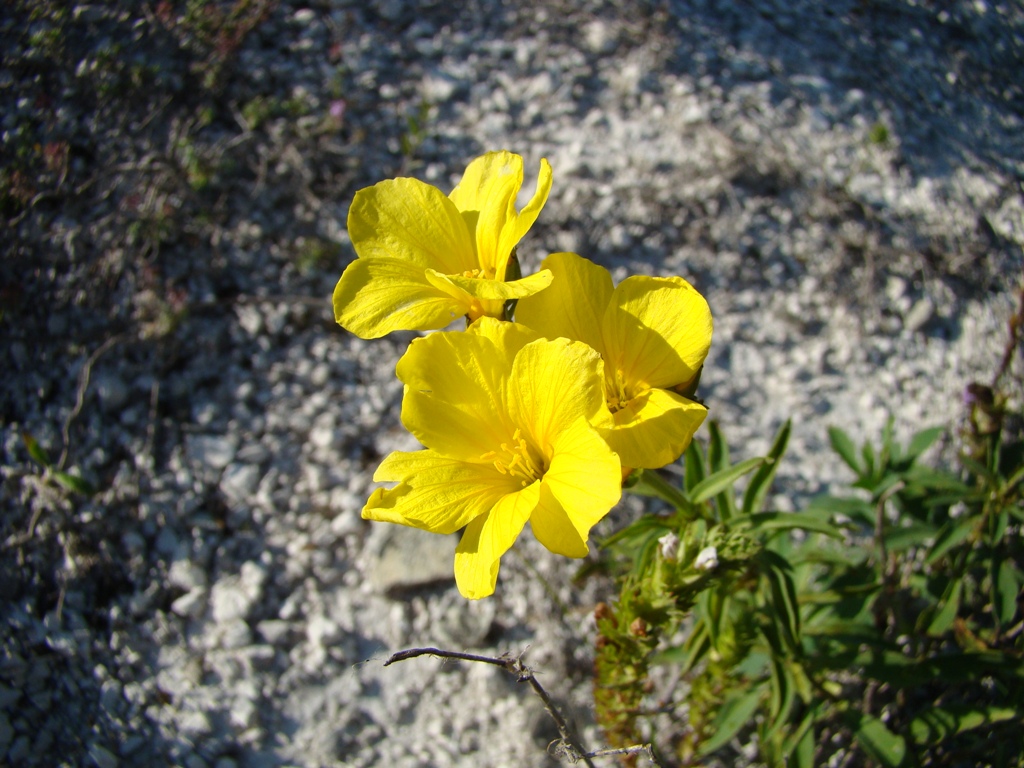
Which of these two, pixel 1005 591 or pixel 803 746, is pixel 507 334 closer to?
pixel 803 746

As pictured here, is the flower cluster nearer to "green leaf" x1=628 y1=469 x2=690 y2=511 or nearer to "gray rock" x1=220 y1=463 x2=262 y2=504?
"green leaf" x1=628 y1=469 x2=690 y2=511

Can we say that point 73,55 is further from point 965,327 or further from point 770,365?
point 965,327

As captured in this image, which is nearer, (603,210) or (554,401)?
(554,401)

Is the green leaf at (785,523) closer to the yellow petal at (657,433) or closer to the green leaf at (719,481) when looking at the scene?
the green leaf at (719,481)

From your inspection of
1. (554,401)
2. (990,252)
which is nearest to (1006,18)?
(990,252)

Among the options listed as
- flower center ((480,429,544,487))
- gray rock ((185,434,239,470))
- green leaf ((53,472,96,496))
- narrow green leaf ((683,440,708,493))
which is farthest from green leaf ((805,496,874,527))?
green leaf ((53,472,96,496))

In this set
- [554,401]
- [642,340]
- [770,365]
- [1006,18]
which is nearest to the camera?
[554,401]
